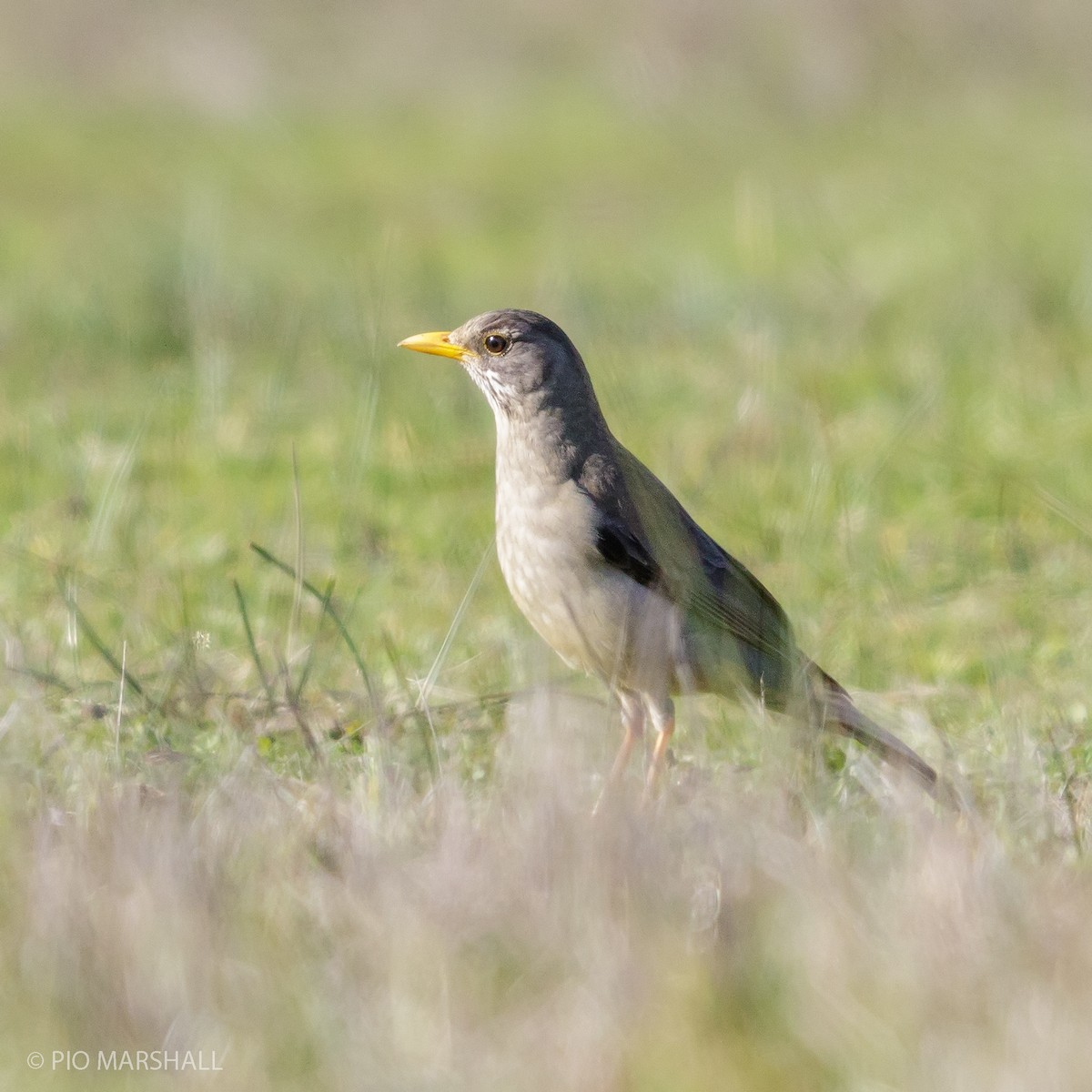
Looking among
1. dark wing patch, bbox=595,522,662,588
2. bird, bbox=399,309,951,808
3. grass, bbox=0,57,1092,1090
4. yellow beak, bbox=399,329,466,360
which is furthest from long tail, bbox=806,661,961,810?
yellow beak, bbox=399,329,466,360

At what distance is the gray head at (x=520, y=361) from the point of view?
564 cm

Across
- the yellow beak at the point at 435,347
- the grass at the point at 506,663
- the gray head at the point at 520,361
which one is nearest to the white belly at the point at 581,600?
the grass at the point at 506,663

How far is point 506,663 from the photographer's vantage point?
599cm

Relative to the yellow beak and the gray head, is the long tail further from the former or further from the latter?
the yellow beak

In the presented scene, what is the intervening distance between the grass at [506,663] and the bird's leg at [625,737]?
0.07 metres

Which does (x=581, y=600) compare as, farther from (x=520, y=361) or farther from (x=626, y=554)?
(x=520, y=361)

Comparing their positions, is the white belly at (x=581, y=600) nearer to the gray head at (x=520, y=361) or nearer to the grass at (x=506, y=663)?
the grass at (x=506, y=663)

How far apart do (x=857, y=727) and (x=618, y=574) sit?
78 centimetres

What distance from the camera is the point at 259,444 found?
9.67 metres

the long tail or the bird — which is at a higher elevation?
the bird

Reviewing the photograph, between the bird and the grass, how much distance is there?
0.17 metres

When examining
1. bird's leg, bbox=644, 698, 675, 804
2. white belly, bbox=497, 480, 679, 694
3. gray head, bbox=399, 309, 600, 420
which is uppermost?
gray head, bbox=399, 309, 600, 420

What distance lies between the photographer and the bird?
5.23m

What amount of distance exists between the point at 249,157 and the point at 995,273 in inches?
379
